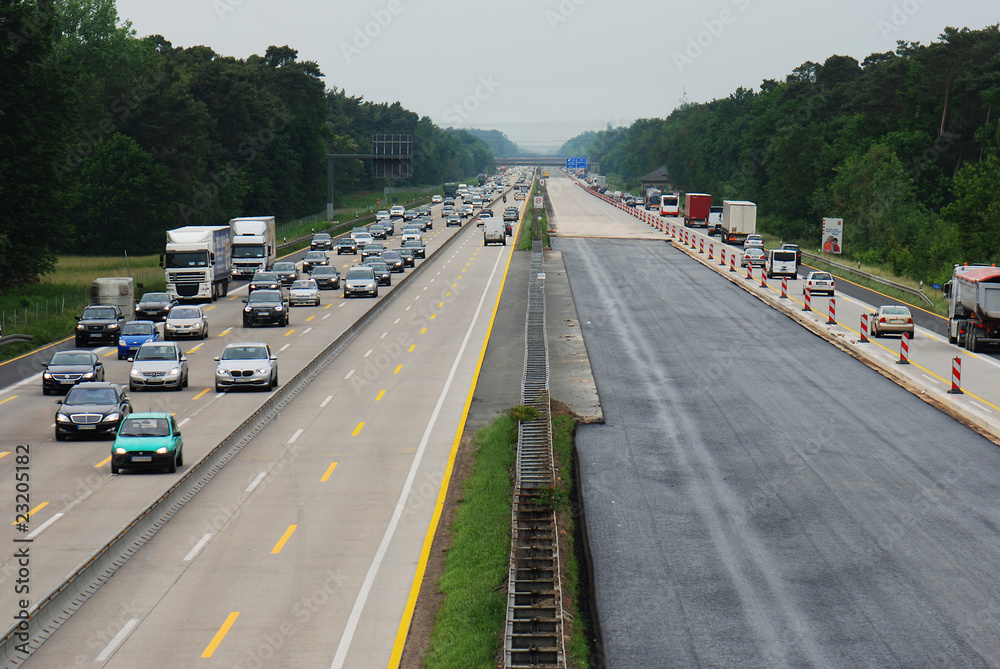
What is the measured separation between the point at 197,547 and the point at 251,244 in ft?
168

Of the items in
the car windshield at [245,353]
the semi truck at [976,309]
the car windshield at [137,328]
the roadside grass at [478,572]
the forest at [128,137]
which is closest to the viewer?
the roadside grass at [478,572]

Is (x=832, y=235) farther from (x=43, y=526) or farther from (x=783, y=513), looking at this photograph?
(x=43, y=526)

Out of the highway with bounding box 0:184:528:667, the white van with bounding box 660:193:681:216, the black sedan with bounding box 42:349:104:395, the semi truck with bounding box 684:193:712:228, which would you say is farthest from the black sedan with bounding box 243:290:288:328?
the white van with bounding box 660:193:681:216

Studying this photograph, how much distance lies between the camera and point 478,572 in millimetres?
19547

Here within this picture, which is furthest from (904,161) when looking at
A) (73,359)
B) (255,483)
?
(255,483)

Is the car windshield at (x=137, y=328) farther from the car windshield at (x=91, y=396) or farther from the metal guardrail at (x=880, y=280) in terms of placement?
the metal guardrail at (x=880, y=280)

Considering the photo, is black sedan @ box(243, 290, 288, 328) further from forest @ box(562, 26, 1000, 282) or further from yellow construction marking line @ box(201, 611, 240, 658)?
forest @ box(562, 26, 1000, 282)

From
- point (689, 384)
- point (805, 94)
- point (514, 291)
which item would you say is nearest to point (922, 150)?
point (805, 94)

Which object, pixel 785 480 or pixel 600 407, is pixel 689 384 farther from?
pixel 785 480

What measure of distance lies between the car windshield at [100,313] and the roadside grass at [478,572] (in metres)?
24.9

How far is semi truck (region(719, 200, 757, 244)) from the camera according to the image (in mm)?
97750

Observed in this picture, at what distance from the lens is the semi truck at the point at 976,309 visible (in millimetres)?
A: 43188

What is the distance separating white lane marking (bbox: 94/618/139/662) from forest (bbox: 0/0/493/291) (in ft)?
151

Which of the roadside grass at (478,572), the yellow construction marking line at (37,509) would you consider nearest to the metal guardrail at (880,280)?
the roadside grass at (478,572)
